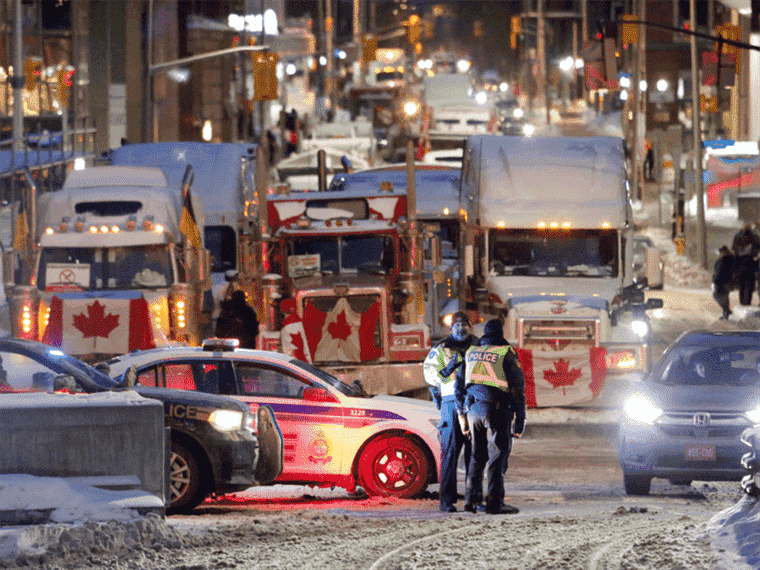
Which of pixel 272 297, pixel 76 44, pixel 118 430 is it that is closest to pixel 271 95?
pixel 272 297

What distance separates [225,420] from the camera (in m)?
11.7

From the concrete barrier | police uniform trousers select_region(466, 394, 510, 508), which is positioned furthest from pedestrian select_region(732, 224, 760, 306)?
the concrete barrier

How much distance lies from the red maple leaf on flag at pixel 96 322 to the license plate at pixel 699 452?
28.7ft

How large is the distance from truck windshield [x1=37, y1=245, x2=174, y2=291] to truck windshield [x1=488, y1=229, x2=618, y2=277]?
494cm

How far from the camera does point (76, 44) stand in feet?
198

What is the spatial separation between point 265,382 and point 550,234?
9031mm

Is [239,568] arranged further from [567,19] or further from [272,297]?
[567,19]

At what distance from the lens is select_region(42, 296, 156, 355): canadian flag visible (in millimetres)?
18375

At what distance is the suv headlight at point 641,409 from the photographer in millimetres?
12336

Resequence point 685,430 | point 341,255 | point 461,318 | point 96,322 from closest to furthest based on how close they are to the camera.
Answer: point 461,318 → point 685,430 → point 96,322 → point 341,255

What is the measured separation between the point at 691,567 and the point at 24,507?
4.34 m

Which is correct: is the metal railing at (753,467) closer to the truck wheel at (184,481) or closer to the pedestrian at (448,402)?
the pedestrian at (448,402)

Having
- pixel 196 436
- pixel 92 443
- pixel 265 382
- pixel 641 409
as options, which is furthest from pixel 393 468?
pixel 92 443

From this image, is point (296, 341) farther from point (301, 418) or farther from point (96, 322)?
point (301, 418)
